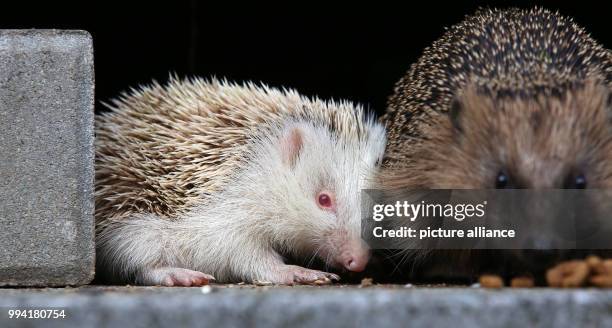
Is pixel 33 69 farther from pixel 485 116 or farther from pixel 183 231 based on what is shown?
pixel 485 116

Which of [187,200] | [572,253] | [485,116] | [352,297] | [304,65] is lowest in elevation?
[352,297]

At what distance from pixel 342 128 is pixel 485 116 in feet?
4.23

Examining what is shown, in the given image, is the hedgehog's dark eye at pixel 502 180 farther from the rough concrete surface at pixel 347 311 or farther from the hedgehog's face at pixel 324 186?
the hedgehog's face at pixel 324 186

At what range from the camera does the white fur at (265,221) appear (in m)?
A: 5.08

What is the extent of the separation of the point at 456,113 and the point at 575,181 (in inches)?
28.3

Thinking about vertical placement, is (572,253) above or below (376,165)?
below

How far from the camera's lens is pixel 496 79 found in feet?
14.6

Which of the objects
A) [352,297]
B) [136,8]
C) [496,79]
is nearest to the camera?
→ [352,297]

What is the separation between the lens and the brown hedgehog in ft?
13.3

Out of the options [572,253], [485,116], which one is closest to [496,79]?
[485,116]

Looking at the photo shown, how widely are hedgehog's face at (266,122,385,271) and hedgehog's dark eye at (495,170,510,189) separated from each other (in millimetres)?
1059

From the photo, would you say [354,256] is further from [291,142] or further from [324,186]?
[291,142]

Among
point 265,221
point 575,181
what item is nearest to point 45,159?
point 265,221

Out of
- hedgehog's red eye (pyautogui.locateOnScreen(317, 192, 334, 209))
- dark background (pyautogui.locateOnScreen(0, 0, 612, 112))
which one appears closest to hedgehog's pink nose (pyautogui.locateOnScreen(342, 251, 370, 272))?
hedgehog's red eye (pyautogui.locateOnScreen(317, 192, 334, 209))
